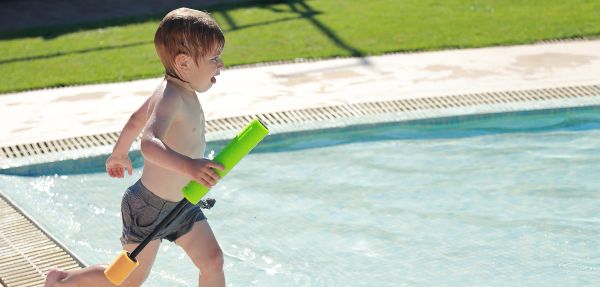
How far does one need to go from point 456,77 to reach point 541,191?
6.93 feet

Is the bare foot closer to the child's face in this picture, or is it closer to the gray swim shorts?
the gray swim shorts

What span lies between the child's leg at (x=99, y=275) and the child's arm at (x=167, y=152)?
1.59 ft

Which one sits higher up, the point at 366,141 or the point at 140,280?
the point at 140,280

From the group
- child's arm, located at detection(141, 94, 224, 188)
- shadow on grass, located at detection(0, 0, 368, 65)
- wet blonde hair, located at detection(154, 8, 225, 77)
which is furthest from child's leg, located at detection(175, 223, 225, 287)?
shadow on grass, located at detection(0, 0, 368, 65)

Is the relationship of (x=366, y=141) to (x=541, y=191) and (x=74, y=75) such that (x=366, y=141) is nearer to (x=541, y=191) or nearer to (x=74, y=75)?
(x=541, y=191)

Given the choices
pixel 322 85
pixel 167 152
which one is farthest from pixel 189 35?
pixel 322 85

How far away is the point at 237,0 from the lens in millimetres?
12086

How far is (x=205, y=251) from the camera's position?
386 centimetres

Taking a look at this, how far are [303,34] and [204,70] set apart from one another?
614 cm

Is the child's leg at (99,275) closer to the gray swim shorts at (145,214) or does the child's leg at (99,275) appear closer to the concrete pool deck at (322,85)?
the gray swim shorts at (145,214)

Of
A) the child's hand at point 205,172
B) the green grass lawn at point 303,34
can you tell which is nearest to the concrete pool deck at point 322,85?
the green grass lawn at point 303,34

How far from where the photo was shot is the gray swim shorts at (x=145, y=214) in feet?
12.5

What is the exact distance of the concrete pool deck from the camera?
736 cm

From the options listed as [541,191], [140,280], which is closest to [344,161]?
[541,191]
